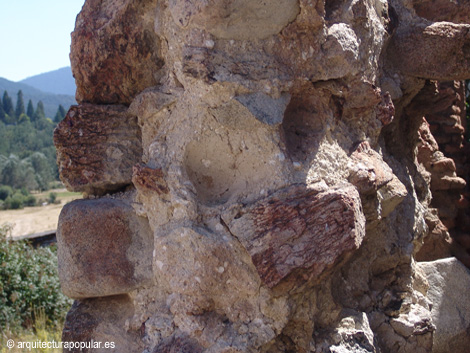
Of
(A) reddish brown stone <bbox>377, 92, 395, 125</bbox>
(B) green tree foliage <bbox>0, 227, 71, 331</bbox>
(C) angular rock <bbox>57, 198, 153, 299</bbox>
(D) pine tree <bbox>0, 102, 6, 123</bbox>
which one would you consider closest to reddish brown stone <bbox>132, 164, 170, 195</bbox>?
(C) angular rock <bbox>57, 198, 153, 299</bbox>

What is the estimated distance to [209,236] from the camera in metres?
1.57

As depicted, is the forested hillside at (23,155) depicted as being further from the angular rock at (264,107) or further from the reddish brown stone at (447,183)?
the angular rock at (264,107)

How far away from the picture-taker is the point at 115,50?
1.92 m

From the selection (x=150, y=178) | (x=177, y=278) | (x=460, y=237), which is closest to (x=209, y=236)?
(x=177, y=278)

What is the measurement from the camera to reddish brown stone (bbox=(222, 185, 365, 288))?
4.99 ft

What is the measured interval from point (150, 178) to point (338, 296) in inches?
29.7

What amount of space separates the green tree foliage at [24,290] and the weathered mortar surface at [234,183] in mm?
3513

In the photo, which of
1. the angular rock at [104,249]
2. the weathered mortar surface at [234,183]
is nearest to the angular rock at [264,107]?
the weathered mortar surface at [234,183]

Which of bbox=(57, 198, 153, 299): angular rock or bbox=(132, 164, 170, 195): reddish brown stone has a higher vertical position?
bbox=(132, 164, 170, 195): reddish brown stone

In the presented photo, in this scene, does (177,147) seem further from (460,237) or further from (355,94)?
(460,237)

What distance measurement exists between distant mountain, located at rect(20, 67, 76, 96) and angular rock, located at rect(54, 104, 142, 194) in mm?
146565

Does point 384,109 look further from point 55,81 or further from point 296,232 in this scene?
point 55,81

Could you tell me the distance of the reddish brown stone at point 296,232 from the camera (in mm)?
1522

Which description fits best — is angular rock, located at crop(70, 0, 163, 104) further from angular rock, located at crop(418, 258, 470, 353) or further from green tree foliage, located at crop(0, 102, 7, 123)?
green tree foliage, located at crop(0, 102, 7, 123)
